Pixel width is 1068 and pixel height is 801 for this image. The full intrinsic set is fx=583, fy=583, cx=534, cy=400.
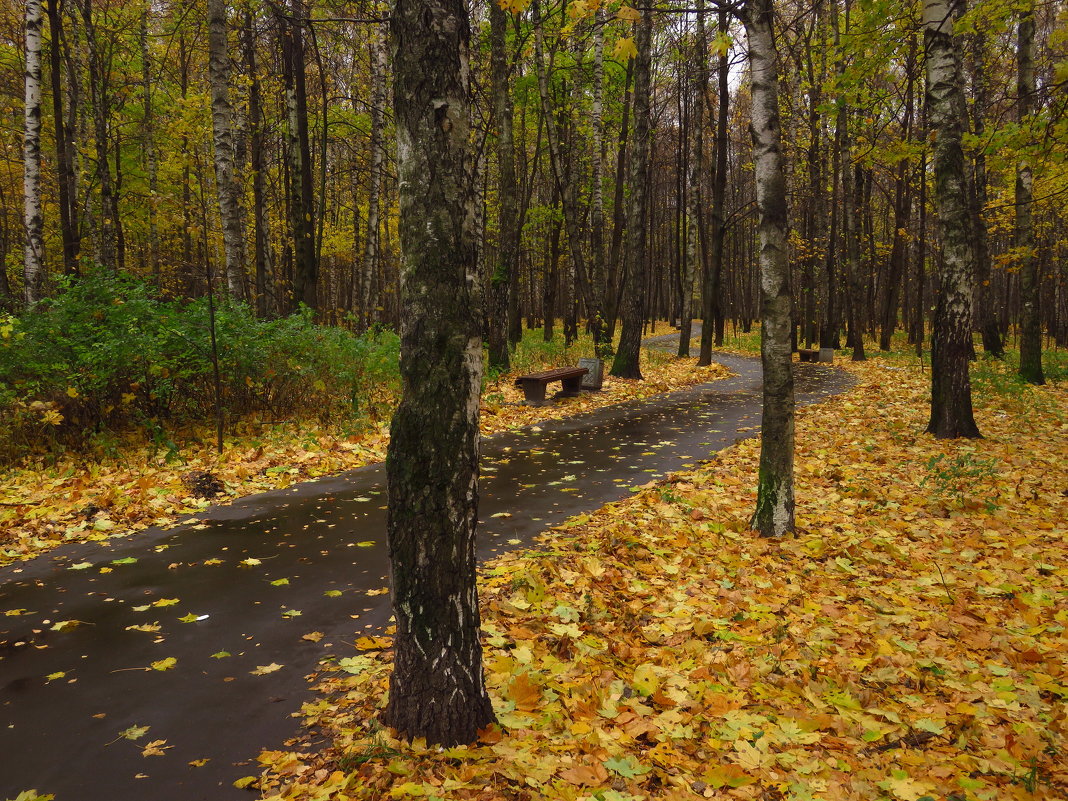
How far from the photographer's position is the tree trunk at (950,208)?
7.39m

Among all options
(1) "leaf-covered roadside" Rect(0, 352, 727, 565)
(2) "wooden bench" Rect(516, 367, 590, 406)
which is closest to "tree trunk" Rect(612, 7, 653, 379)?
(2) "wooden bench" Rect(516, 367, 590, 406)

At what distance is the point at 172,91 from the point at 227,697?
25458 mm

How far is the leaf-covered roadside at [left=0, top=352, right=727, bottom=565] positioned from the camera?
18.2 ft

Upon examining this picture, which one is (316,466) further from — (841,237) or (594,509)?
(841,237)

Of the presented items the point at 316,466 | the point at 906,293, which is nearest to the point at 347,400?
the point at 316,466

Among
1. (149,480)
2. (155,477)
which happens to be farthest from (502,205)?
(149,480)

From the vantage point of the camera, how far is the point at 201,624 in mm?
3893

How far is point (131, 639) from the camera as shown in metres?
3.71

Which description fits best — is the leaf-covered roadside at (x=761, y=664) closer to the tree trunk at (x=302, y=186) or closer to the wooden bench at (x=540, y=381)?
the wooden bench at (x=540, y=381)

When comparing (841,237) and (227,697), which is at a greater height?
(841,237)

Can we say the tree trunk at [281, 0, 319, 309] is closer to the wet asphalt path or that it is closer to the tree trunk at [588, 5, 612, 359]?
the tree trunk at [588, 5, 612, 359]

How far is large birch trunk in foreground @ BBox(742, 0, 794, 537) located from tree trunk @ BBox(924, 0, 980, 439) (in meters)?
3.98

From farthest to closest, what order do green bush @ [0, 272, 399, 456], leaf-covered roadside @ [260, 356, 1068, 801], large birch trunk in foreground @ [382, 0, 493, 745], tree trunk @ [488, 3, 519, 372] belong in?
tree trunk @ [488, 3, 519, 372] → green bush @ [0, 272, 399, 456] → leaf-covered roadside @ [260, 356, 1068, 801] → large birch trunk in foreground @ [382, 0, 493, 745]

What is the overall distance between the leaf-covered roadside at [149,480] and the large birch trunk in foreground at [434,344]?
4.47 metres
